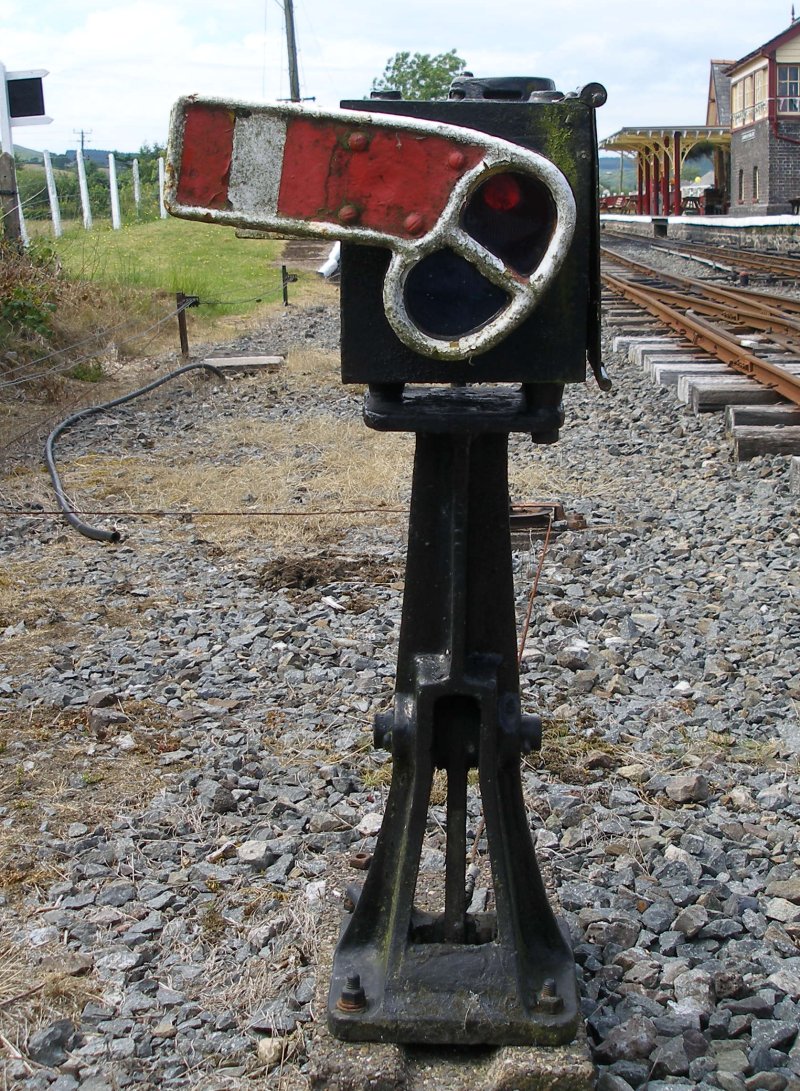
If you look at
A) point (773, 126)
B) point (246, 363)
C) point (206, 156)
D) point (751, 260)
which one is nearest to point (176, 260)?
point (246, 363)

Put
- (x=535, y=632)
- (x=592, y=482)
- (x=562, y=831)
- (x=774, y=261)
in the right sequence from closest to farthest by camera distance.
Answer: (x=562, y=831) < (x=535, y=632) < (x=592, y=482) < (x=774, y=261)

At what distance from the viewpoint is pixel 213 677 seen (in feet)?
13.5

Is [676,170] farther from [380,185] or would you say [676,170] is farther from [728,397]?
[380,185]

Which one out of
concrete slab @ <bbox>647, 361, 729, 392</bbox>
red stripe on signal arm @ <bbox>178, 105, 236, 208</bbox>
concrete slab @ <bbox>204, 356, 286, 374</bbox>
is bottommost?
concrete slab @ <bbox>647, 361, 729, 392</bbox>

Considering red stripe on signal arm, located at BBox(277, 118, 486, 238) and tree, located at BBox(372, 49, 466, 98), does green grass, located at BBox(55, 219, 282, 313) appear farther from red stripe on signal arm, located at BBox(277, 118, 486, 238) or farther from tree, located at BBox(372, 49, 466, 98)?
tree, located at BBox(372, 49, 466, 98)

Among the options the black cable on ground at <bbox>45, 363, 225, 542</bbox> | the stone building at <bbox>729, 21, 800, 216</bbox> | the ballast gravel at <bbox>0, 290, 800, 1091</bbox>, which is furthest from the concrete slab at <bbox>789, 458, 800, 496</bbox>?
the stone building at <bbox>729, 21, 800, 216</bbox>

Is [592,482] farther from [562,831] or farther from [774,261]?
[774,261]

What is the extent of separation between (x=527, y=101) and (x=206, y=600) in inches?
141

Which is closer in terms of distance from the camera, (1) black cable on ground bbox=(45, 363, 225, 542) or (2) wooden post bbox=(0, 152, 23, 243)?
(1) black cable on ground bbox=(45, 363, 225, 542)

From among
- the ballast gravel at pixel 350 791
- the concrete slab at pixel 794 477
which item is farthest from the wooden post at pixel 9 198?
the concrete slab at pixel 794 477

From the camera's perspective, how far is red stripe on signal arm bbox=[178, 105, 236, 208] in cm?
156

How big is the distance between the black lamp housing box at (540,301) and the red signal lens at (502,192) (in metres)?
0.09

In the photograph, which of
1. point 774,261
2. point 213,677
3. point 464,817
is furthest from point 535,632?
point 774,261

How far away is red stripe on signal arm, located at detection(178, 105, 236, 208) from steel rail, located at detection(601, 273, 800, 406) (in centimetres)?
672
